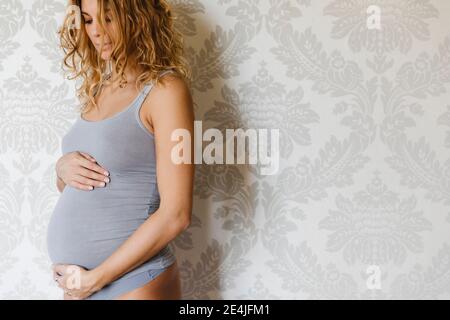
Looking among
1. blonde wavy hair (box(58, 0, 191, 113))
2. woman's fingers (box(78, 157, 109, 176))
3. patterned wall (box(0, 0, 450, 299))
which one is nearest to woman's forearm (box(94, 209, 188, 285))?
woman's fingers (box(78, 157, 109, 176))

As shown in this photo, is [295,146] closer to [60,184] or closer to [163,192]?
[163,192]

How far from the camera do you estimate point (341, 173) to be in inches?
53.0

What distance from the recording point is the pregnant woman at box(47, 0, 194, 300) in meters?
0.96

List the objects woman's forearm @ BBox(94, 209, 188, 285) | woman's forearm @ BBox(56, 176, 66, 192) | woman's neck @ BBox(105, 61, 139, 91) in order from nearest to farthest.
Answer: woman's forearm @ BBox(94, 209, 188, 285), woman's neck @ BBox(105, 61, 139, 91), woman's forearm @ BBox(56, 176, 66, 192)

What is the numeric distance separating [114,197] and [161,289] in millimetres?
204

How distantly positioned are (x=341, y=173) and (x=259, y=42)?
0.41 metres

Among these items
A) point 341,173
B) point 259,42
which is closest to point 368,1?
point 259,42

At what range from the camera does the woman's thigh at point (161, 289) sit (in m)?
0.98

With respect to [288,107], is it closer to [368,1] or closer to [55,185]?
[368,1]

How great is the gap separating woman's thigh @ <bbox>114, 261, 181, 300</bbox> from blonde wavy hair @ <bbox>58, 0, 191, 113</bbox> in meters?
0.38

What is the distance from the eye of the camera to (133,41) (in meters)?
1.05
